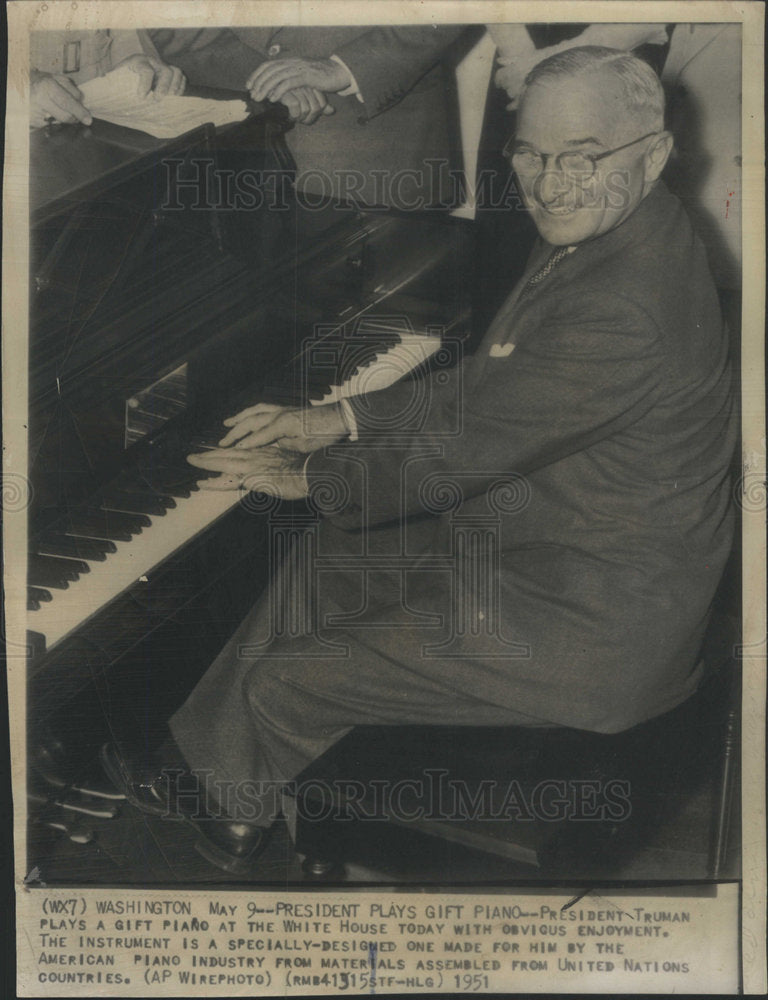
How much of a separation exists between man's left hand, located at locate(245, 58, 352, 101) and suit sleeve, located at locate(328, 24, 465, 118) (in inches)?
1.7

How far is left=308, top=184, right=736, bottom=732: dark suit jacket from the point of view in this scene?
9.46 feet

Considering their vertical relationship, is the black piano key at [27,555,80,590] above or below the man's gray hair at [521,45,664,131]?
below

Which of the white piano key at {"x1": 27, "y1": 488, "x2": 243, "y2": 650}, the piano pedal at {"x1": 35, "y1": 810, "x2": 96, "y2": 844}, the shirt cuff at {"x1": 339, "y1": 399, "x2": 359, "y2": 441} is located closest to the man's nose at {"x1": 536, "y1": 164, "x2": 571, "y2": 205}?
the shirt cuff at {"x1": 339, "y1": 399, "x2": 359, "y2": 441}

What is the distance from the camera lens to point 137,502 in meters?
2.83

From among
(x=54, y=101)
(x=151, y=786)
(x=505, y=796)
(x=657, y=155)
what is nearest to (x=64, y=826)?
(x=151, y=786)

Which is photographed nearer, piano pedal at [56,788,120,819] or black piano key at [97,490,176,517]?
black piano key at [97,490,176,517]

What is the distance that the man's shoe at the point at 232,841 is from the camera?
9.70ft

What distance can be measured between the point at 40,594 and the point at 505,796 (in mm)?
1624

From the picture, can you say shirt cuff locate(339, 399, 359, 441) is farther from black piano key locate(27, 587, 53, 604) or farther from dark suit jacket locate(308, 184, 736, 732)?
black piano key locate(27, 587, 53, 604)

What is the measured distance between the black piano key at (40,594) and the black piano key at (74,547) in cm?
12

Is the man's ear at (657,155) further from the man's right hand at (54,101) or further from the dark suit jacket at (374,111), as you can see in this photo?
the man's right hand at (54,101)

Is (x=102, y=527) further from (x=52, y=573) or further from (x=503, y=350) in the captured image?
(x=503, y=350)

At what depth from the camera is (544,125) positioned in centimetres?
293

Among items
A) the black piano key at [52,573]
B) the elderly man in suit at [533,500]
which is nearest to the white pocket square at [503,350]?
the elderly man in suit at [533,500]
